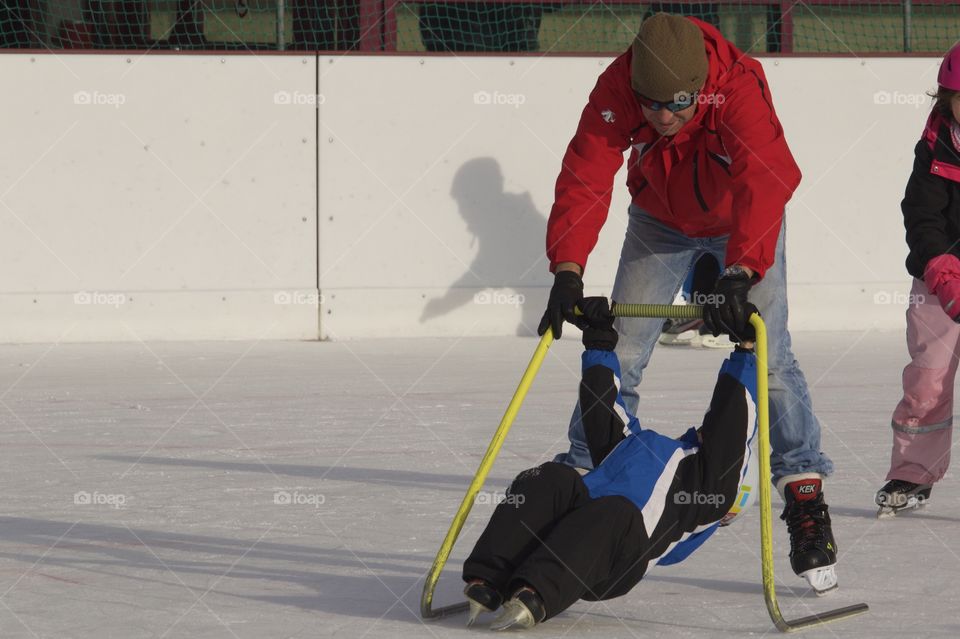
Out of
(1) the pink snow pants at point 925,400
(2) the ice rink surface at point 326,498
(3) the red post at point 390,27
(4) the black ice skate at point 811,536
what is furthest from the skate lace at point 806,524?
(3) the red post at point 390,27

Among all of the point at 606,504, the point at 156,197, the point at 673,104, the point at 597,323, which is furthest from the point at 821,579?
the point at 156,197

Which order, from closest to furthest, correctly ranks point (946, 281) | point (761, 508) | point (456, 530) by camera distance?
point (761, 508) → point (456, 530) → point (946, 281)

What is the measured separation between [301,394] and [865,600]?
11.8ft

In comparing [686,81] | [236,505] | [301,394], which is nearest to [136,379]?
[301,394]

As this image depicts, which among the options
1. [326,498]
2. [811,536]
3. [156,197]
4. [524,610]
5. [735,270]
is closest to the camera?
[524,610]

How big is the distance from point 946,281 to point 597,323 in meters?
1.09

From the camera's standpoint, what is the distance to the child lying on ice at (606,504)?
304 cm

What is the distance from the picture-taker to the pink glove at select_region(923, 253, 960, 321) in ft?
12.9

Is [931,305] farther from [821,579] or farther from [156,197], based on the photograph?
[156,197]

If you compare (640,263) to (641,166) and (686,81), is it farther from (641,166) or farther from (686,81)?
(686,81)

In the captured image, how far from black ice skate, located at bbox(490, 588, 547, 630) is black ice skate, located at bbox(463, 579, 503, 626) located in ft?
0.15

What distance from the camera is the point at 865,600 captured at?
342cm

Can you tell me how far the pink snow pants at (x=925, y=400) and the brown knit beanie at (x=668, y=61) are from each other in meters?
1.27

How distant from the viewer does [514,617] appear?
299cm
